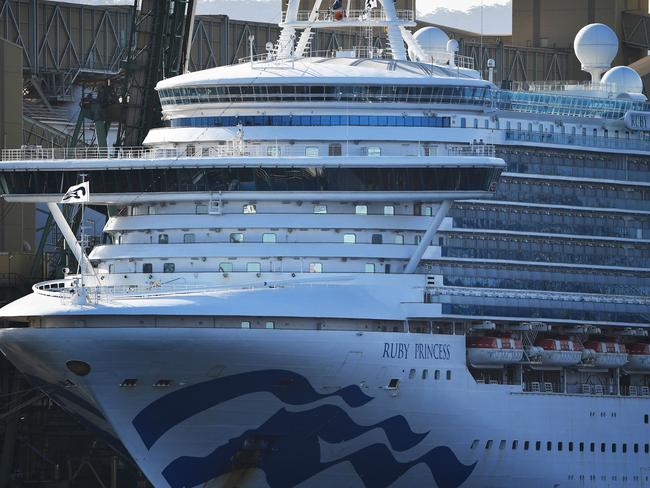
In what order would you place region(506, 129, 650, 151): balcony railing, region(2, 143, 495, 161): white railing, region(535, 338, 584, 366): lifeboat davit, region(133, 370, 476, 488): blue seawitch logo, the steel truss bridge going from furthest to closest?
the steel truss bridge < region(506, 129, 650, 151): balcony railing < region(535, 338, 584, 366): lifeboat davit < region(2, 143, 495, 161): white railing < region(133, 370, 476, 488): blue seawitch logo

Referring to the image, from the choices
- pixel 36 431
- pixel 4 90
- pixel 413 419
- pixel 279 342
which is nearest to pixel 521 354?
pixel 413 419

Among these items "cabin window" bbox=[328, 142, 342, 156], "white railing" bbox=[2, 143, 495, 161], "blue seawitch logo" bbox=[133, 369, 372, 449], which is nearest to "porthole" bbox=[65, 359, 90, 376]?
"blue seawitch logo" bbox=[133, 369, 372, 449]

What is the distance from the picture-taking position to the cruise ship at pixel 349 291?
5347cm

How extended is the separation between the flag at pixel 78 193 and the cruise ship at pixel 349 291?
0.22 feet

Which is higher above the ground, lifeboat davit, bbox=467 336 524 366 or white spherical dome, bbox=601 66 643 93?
white spherical dome, bbox=601 66 643 93

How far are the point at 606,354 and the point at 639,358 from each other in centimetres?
166

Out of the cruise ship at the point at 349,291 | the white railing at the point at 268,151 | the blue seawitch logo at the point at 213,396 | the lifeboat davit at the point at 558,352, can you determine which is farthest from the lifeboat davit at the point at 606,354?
the blue seawitch logo at the point at 213,396

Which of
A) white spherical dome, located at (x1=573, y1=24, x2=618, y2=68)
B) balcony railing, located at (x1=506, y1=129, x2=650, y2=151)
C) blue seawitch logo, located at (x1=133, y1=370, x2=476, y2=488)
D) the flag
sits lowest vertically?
blue seawitch logo, located at (x1=133, y1=370, x2=476, y2=488)

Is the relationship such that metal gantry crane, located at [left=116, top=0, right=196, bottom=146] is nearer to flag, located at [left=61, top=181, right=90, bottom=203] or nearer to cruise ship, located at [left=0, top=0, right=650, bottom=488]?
cruise ship, located at [left=0, top=0, right=650, bottom=488]

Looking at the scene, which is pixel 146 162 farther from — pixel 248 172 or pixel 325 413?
pixel 325 413

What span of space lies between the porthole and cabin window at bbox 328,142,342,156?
916cm

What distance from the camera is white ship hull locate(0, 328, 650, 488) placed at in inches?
2084

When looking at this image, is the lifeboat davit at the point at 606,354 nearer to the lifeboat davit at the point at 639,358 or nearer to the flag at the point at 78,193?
the lifeboat davit at the point at 639,358

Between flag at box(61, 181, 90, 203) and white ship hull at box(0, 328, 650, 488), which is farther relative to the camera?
flag at box(61, 181, 90, 203)
